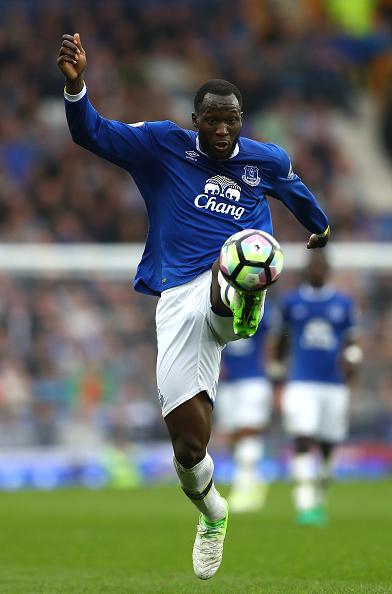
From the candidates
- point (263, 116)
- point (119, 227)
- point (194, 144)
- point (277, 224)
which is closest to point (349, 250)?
point (277, 224)

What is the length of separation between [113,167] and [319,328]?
33.6 ft

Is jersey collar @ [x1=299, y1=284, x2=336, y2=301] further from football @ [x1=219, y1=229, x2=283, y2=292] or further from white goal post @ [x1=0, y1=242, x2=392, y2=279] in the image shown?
football @ [x1=219, y1=229, x2=283, y2=292]

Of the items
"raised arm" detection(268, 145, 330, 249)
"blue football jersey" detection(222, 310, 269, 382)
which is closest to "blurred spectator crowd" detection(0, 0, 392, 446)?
"blue football jersey" detection(222, 310, 269, 382)

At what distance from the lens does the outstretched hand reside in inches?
263

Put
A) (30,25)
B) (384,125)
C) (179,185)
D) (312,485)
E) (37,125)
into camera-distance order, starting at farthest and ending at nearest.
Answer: (384,125)
(30,25)
(37,125)
(312,485)
(179,185)

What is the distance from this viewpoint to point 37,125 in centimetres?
2306

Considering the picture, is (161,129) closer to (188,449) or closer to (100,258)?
(188,449)

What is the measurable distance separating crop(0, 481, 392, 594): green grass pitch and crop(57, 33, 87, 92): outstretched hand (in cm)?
279

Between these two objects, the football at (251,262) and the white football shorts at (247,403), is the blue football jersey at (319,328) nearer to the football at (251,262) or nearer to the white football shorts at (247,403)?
the white football shorts at (247,403)

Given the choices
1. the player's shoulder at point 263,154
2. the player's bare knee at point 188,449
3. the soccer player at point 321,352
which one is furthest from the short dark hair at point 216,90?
the soccer player at point 321,352

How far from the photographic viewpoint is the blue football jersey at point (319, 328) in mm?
13141

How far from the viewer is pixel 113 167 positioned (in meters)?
22.8

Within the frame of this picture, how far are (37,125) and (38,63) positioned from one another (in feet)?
4.67

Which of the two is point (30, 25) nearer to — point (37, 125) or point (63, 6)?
point (63, 6)
